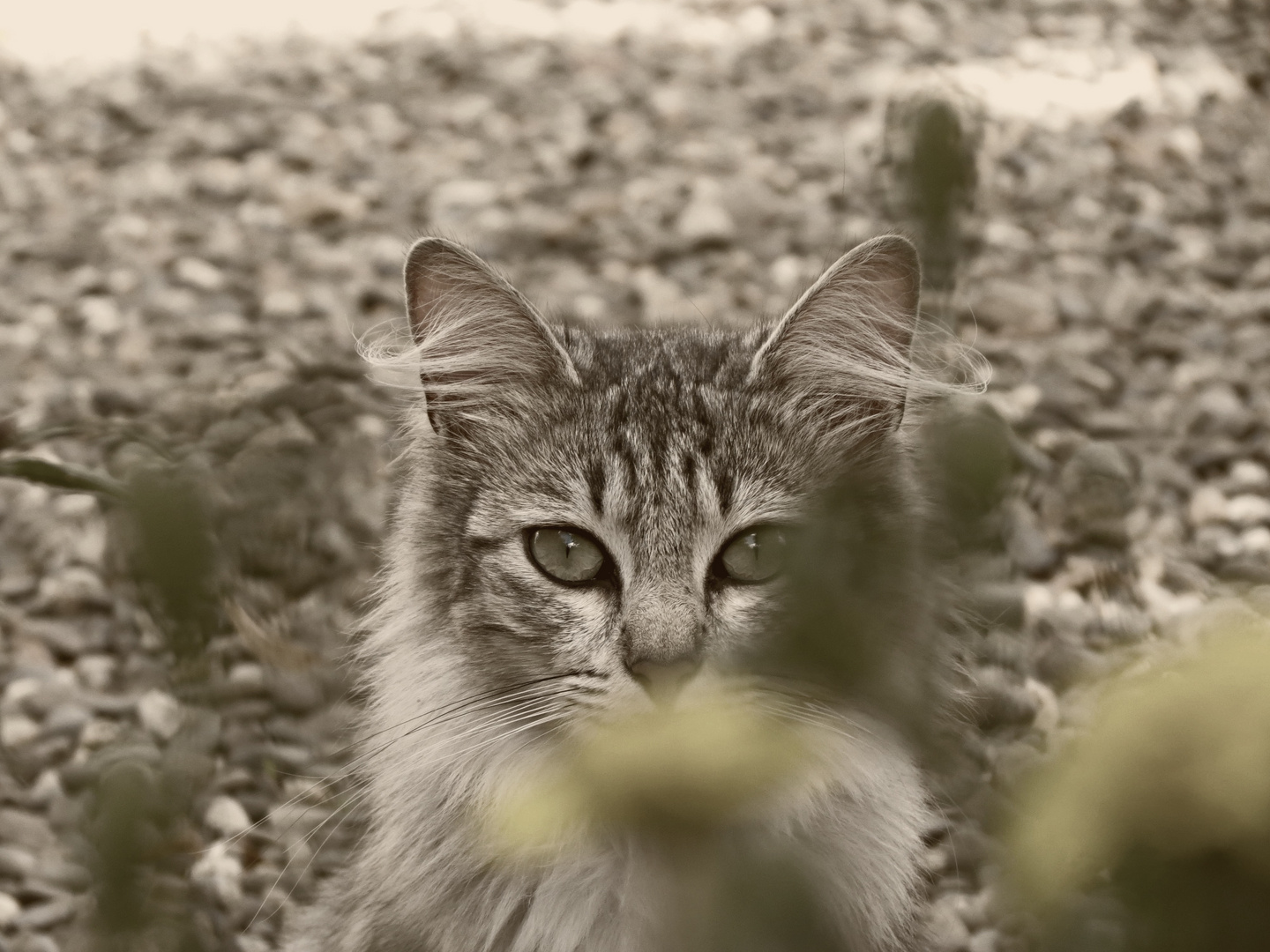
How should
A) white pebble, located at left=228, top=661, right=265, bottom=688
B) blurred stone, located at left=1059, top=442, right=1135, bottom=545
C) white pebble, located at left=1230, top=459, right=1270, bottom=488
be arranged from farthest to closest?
white pebble, located at left=1230, top=459, right=1270, bottom=488
white pebble, located at left=228, top=661, right=265, bottom=688
blurred stone, located at left=1059, top=442, right=1135, bottom=545

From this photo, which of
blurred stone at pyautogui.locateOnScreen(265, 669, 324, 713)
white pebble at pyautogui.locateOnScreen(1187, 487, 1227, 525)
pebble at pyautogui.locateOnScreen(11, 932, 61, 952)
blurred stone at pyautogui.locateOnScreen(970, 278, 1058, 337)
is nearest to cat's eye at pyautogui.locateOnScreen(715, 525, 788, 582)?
blurred stone at pyautogui.locateOnScreen(265, 669, 324, 713)

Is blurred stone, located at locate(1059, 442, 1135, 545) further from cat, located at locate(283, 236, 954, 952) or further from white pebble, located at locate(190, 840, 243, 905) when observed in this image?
white pebble, located at locate(190, 840, 243, 905)

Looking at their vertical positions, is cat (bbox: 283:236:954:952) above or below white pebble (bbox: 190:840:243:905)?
above

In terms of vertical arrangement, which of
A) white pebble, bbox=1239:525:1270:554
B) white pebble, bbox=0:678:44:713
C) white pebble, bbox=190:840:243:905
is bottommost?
white pebble, bbox=190:840:243:905

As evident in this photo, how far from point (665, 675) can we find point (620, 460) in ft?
1.35

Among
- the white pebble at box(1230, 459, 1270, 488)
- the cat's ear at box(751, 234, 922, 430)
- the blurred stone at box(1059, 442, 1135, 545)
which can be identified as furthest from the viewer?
the white pebble at box(1230, 459, 1270, 488)

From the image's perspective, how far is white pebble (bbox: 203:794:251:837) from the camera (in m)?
3.00

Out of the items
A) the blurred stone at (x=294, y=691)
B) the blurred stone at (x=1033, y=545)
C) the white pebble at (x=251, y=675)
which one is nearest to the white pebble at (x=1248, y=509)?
the blurred stone at (x=1033, y=545)

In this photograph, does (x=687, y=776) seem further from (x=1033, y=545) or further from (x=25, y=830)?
(x=1033, y=545)

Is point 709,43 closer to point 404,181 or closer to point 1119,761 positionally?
point 404,181

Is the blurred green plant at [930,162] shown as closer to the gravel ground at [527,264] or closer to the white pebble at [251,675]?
the gravel ground at [527,264]

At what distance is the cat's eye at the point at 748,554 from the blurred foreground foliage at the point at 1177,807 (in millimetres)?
1194

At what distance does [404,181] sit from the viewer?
5031mm

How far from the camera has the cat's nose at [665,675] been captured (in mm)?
1534
